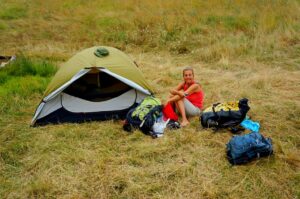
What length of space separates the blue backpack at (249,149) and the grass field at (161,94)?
85 millimetres

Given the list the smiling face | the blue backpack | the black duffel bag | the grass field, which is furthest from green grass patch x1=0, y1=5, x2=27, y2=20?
the blue backpack

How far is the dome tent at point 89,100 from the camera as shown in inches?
203

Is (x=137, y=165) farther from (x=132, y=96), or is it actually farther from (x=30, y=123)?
(x=30, y=123)

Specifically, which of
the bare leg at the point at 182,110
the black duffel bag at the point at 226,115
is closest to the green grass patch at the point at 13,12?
the bare leg at the point at 182,110

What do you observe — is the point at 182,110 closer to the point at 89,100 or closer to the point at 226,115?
the point at 226,115

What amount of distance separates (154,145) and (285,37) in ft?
18.8

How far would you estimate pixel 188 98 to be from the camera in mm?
5188

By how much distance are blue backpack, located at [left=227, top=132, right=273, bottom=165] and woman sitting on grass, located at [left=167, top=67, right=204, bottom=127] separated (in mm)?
1074

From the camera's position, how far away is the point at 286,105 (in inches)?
216

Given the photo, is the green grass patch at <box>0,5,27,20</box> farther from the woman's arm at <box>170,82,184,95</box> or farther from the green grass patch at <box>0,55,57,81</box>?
the woman's arm at <box>170,82,184,95</box>

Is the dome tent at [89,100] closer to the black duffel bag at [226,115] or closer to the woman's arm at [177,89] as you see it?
the woman's arm at [177,89]

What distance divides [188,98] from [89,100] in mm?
1568

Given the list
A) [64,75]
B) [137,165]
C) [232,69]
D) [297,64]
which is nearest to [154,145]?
[137,165]

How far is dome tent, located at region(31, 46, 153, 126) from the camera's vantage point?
5168mm
